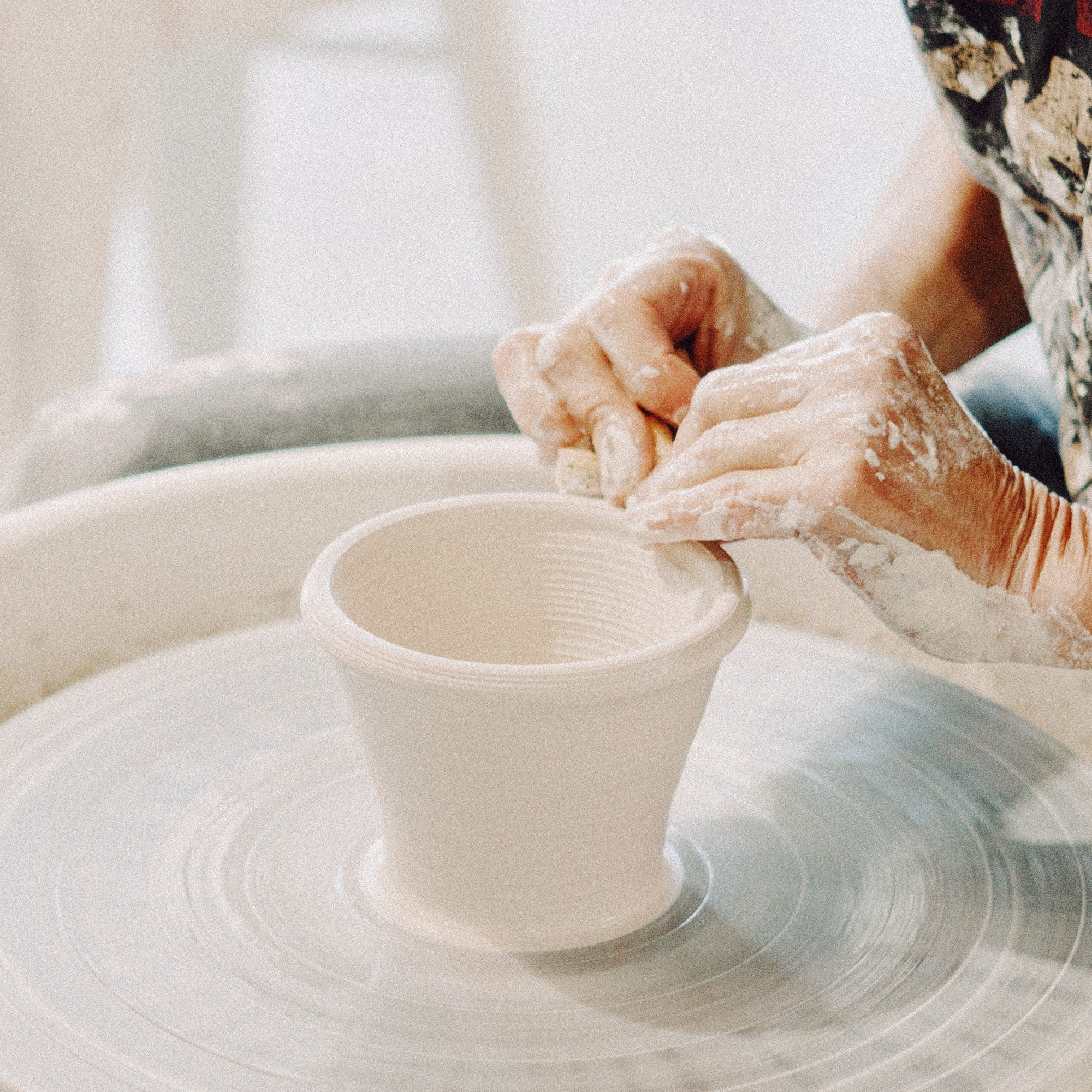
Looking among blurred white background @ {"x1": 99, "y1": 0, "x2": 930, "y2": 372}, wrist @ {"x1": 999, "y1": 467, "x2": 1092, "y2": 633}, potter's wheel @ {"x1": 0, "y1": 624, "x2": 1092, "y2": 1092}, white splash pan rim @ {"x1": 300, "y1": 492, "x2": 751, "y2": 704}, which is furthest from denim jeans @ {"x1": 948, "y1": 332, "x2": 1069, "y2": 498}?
blurred white background @ {"x1": 99, "y1": 0, "x2": 930, "y2": 372}

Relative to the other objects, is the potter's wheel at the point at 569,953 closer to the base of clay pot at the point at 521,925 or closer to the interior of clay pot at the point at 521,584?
the base of clay pot at the point at 521,925

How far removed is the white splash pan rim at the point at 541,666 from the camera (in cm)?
72

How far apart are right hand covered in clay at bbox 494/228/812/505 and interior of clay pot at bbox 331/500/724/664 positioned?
5 cm

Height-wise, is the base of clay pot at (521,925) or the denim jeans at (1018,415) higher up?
the denim jeans at (1018,415)

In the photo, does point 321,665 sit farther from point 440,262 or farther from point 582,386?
point 440,262

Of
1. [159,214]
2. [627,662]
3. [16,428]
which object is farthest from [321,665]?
[159,214]

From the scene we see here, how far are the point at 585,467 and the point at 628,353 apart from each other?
0.09 m

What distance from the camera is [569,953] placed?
0.82 m

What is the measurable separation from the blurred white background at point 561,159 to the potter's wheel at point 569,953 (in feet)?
6.16

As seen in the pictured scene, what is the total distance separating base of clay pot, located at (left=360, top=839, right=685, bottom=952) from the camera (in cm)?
83

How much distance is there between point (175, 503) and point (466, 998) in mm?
582

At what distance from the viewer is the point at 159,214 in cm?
267

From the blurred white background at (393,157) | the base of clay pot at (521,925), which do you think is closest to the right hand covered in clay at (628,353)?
the base of clay pot at (521,925)

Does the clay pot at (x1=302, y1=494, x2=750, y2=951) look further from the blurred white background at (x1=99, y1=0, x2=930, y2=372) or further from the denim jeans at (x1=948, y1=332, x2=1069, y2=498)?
the blurred white background at (x1=99, y1=0, x2=930, y2=372)
